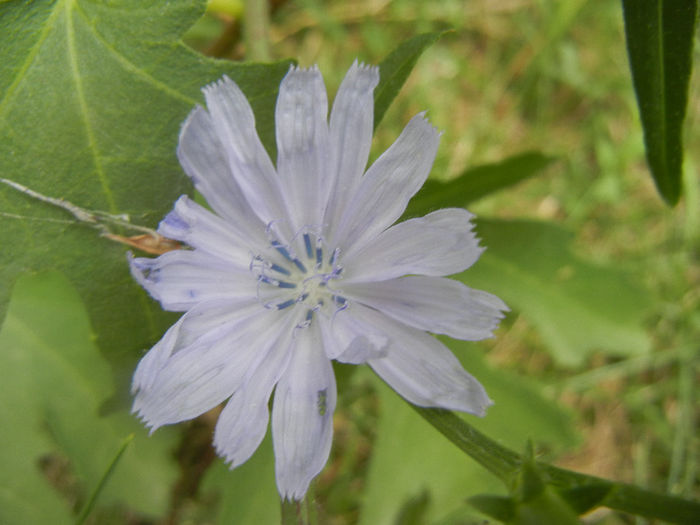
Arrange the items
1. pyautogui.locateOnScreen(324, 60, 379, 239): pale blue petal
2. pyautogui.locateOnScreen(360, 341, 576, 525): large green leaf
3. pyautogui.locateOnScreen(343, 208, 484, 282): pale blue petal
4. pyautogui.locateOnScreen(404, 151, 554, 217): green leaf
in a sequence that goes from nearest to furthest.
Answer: pyautogui.locateOnScreen(343, 208, 484, 282): pale blue petal, pyautogui.locateOnScreen(324, 60, 379, 239): pale blue petal, pyautogui.locateOnScreen(404, 151, 554, 217): green leaf, pyautogui.locateOnScreen(360, 341, 576, 525): large green leaf

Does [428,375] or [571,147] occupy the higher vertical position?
[571,147]

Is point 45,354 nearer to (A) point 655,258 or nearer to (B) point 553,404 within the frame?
(B) point 553,404

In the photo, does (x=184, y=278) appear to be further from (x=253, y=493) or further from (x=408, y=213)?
(x=253, y=493)

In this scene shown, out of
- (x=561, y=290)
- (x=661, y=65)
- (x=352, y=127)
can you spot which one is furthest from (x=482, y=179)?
(x=352, y=127)

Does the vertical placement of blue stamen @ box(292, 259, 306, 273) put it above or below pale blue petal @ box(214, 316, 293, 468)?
above

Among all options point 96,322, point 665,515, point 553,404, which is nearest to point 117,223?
point 96,322

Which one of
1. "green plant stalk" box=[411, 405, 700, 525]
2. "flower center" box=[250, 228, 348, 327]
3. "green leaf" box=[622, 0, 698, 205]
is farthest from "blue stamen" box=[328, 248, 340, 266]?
"green leaf" box=[622, 0, 698, 205]

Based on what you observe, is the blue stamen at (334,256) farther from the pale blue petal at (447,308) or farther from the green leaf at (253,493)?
the green leaf at (253,493)

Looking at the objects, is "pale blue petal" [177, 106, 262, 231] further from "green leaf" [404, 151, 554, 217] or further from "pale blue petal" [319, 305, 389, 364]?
"green leaf" [404, 151, 554, 217]
